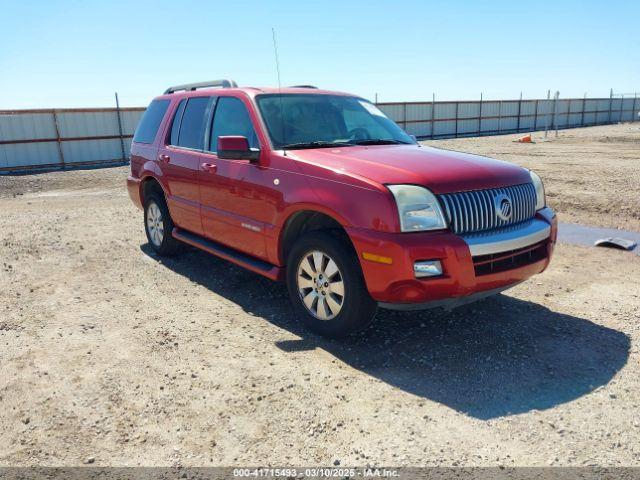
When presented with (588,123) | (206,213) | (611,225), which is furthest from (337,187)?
(588,123)

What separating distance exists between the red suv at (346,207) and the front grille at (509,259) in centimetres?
1

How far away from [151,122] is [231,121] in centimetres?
201

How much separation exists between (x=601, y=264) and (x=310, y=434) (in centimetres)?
453

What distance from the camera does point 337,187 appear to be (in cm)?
374

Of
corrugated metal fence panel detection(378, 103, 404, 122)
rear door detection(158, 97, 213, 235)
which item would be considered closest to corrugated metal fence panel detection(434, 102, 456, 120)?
corrugated metal fence panel detection(378, 103, 404, 122)

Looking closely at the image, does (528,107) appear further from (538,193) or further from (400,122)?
(538,193)

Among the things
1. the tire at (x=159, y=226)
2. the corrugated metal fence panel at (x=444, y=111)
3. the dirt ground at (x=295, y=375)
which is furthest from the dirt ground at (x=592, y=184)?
the corrugated metal fence panel at (x=444, y=111)

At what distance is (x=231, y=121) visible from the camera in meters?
5.01

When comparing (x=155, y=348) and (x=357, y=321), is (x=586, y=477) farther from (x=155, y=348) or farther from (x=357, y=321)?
(x=155, y=348)

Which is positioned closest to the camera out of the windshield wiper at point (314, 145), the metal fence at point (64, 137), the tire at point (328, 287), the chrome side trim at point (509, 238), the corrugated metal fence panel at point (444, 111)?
the chrome side trim at point (509, 238)

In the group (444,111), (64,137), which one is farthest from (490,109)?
(64,137)

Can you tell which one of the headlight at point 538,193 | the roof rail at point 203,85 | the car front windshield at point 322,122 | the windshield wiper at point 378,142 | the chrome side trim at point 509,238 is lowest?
the chrome side trim at point 509,238

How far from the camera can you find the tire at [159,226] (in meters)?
6.29

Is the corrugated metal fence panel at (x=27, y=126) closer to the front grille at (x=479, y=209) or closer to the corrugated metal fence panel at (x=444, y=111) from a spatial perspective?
the front grille at (x=479, y=209)
